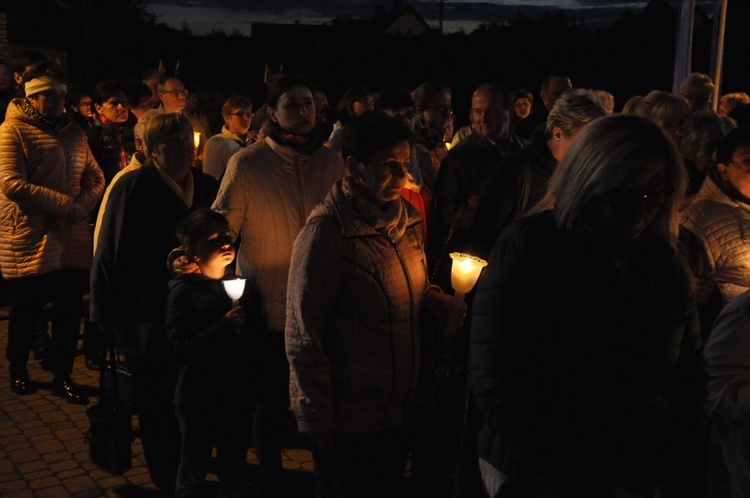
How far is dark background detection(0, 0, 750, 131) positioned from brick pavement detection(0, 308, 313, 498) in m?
16.6

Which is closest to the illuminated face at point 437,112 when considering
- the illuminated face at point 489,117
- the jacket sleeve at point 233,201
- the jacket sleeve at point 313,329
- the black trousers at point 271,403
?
the illuminated face at point 489,117

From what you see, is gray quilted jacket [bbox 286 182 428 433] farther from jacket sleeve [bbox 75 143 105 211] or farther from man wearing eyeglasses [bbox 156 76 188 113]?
man wearing eyeglasses [bbox 156 76 188 113]

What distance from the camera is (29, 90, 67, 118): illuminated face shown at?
22.2 ft

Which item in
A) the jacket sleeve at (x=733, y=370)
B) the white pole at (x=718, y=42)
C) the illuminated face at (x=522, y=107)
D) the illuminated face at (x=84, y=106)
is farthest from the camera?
the white pole at (x=718, y=42)

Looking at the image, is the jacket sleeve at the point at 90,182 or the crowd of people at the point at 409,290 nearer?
the crowd of people at the point at 409,290

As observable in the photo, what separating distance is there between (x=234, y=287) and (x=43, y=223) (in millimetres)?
3288

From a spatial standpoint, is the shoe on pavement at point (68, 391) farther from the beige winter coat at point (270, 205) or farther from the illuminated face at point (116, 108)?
the beige winter coat at point (270, 205)

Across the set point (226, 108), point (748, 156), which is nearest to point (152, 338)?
point (748, 156)

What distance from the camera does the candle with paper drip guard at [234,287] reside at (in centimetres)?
433

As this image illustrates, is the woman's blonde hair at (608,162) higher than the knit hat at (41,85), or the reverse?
the knit hat at (41,85)

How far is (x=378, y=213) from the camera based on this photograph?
3.54 metres

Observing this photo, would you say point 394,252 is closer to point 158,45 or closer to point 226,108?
point 226,108

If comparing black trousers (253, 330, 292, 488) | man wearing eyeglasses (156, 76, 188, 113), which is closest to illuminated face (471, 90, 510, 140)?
black trousers (253, 330, 292, 488)

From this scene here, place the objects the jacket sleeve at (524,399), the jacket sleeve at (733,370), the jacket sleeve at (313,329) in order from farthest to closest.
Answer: the jacket sleeve at (313,329), the jacket sleeve at (733,370), the jacket sleeve at (524,399)
